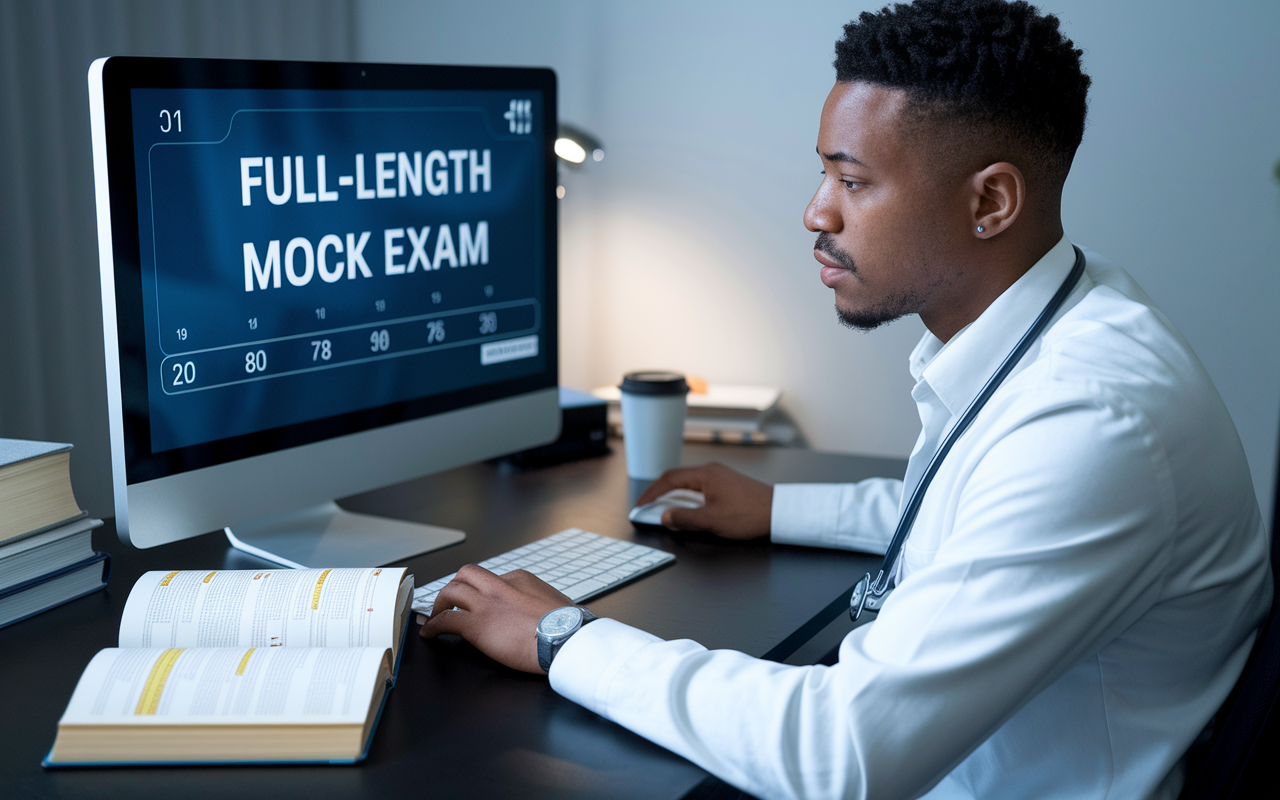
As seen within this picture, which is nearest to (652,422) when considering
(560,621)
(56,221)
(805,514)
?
(805,514)

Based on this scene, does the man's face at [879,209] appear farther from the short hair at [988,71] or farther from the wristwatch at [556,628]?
the wristwatch at [556,628]

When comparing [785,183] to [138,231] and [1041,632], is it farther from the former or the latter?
[1041,632]

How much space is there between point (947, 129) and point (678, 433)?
0.75 metres

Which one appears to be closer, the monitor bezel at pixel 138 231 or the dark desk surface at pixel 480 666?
the dark desk surface at pixel 480 666

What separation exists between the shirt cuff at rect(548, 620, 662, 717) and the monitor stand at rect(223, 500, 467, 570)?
389 millimetres

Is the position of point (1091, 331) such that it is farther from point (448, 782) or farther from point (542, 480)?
point (542, 480)

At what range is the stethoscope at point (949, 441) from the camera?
3.19ft

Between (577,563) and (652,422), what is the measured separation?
436 millimetres

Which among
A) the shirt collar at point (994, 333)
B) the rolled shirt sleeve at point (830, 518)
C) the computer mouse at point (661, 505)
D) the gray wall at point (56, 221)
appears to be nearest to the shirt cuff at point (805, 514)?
the rolled shirt sleeve at point (830, 518)

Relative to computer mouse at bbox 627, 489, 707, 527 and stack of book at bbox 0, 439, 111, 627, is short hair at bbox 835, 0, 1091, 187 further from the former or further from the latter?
stack of book at bbox 0, 439, 111, 627

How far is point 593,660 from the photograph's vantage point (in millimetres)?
859

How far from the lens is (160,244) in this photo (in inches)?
41.1

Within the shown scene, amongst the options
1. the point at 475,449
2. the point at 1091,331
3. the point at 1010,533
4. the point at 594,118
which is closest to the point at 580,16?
the point at 594,118

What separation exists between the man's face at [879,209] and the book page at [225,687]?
1.98 ft
